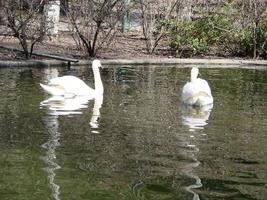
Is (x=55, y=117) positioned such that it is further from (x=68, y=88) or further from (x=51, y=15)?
(x=51, y=15)

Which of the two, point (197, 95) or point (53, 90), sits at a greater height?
point (197, 95)

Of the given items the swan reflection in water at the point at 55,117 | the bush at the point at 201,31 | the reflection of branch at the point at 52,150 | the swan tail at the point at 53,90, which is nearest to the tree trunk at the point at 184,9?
the bush at the point at 201,31

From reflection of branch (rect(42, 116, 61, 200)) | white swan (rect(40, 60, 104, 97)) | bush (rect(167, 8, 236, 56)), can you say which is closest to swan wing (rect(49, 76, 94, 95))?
white swan (rect(40, 60, 104, 97))

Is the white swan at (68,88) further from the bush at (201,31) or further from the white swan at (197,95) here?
the bush at (201,31)

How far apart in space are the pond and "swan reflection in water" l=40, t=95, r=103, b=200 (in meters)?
0.01

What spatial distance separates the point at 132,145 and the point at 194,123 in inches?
74.4

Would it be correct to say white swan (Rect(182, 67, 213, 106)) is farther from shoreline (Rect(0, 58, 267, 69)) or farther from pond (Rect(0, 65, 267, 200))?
shoreline (Rect(0, 58, 267, 69))

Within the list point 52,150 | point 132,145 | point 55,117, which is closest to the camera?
point 52,150

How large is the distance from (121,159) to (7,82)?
671 cm

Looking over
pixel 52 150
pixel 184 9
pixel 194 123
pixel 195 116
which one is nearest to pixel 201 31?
pixel 184 9

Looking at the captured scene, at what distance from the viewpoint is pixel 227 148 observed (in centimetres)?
834

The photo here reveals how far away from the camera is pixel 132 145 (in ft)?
27.5

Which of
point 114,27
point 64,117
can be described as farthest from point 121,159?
point 114,27

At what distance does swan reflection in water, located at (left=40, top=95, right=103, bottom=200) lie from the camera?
7043 millimetres
